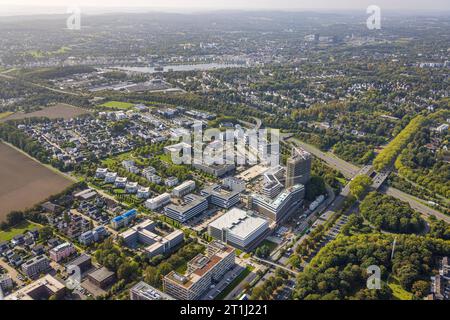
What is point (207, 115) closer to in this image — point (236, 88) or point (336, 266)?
point (236, 88)

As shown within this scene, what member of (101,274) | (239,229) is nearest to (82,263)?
(101,274)

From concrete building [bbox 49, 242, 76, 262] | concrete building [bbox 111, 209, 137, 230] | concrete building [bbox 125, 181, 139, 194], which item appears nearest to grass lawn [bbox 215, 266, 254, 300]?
concrete building [bbox 111, 209, 137, 230]

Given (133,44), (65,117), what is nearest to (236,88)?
(65,117)

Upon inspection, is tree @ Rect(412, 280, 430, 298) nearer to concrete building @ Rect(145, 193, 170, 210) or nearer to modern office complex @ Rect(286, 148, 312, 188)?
modern office complex @ Rect(286, 148, 312, 188)

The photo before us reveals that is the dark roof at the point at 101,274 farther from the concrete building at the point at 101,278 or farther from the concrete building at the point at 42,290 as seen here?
the concrete building at the point at 42,290

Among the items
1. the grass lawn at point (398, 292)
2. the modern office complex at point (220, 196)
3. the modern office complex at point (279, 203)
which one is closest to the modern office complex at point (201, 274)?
the modern office complex at point (279, 203)

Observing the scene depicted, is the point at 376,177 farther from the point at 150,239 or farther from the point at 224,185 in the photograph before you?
the point at 150,239
